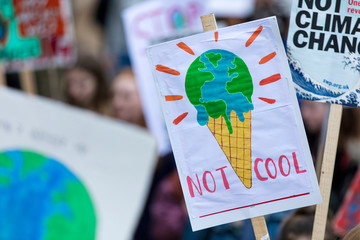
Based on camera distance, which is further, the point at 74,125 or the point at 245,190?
the point at 74,125

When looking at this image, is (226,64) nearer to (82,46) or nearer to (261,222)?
(261,222)

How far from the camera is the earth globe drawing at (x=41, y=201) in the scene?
312 centimetres

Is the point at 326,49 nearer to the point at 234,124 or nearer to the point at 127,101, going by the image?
the point at 234,124

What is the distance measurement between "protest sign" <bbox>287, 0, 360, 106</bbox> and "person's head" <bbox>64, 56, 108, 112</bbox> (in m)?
2.15

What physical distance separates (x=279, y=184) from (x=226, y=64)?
35 centimetres

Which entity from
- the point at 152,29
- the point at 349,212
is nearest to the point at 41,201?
the point at 152,29

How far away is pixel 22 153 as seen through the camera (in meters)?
3.21

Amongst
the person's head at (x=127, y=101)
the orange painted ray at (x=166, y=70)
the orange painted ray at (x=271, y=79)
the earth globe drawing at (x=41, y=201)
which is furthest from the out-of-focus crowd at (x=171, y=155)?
the orange painted ray at (x=166, y=70)

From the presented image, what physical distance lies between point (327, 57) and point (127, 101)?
76.2 inches

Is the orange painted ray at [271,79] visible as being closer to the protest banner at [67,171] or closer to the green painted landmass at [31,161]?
the protest banner at [67,171]

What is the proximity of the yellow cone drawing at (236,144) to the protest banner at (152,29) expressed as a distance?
156 cm

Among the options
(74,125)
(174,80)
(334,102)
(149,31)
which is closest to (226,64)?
(174,80)

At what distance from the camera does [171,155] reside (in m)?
3.36

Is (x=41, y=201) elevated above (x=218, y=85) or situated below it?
below
